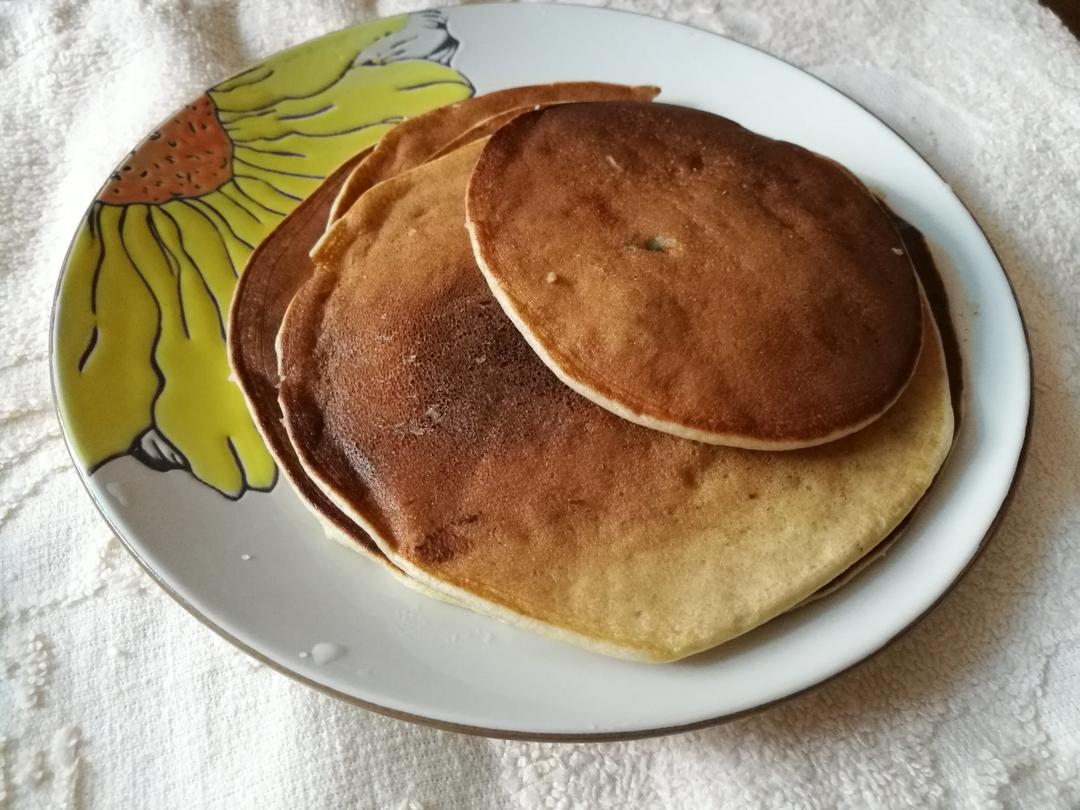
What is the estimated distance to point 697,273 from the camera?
3.79ft

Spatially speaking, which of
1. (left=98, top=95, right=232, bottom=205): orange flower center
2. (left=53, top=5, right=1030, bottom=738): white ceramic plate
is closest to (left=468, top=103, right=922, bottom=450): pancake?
(left=53, top=5, right=1030, bottom=738): white ceramic plate

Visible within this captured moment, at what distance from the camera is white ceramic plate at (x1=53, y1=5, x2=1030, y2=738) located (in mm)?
971

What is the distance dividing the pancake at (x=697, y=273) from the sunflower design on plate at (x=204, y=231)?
0.41 meters

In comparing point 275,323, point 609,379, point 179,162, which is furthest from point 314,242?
point 609,379

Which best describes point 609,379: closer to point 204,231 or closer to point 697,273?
point 697,273

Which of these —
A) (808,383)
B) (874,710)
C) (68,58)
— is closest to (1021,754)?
(874,710)

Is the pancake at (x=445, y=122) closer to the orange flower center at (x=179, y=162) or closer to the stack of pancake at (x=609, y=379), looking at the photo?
the stack of pancake at (x=609, y=379)

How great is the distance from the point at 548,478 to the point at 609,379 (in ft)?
0.46

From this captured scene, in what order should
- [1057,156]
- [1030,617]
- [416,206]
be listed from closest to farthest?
[1030,617], [416,206], [1057,156]

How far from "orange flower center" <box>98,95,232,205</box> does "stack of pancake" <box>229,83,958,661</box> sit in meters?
0.23

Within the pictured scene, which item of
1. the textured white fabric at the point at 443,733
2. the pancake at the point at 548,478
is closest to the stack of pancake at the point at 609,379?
the pancake at the point at 548,478

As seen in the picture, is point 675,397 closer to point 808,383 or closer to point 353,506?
point 808,383

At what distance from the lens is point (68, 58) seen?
183 cm

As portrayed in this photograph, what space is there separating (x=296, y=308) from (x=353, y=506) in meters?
0.32
